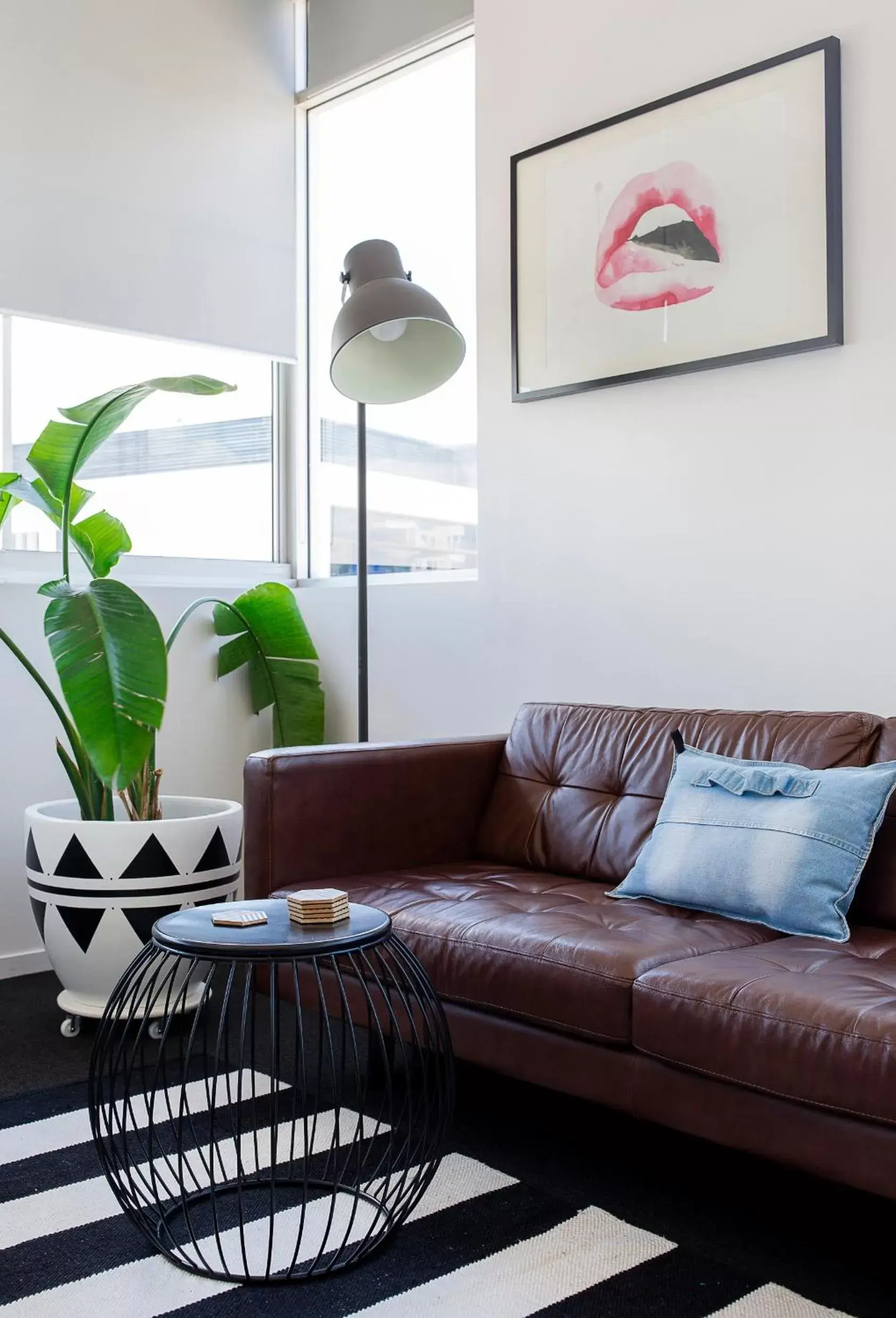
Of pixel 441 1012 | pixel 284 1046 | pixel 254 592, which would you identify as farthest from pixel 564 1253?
pixel 254 592

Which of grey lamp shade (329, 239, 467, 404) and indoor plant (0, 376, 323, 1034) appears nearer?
indoor plant (0, 376, 323, 1034)

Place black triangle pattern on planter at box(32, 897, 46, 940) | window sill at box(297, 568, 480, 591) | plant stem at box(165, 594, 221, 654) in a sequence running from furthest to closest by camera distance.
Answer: window sill at box(297, 568, 480, 591) < plant stem at box(165, 594, 221, 654) < black triangle pattern on planter at box(32, 897, 46, 940)

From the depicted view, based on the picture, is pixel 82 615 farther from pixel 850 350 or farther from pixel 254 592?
pixel 850 350

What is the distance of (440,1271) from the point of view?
1.69 metres

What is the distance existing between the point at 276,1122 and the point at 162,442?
98.2 inches

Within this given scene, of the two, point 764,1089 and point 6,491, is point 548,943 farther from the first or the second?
point 6,491

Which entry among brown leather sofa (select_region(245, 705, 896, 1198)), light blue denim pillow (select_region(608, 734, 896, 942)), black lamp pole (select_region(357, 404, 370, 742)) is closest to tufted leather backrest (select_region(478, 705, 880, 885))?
brown leather sofa (select_region(245, 705, 896, 1198))

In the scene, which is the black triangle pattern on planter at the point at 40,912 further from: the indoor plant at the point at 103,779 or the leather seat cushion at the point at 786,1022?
the leather seat cushion at the point at 786,1022

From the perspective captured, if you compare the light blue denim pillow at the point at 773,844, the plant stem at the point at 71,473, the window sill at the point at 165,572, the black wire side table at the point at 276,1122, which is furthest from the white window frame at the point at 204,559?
the light blue denim pillow at the point at 773,844

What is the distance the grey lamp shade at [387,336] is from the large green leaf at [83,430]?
0.31m

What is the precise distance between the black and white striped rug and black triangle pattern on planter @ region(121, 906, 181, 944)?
80 cm

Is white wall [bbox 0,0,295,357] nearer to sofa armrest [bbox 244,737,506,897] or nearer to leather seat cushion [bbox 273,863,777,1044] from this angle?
sofa armrest [bbox 244,737,506,897]

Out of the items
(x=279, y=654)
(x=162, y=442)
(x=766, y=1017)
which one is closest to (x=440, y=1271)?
(x=766, y=1017)

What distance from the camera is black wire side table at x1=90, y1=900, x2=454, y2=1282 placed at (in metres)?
1.64
